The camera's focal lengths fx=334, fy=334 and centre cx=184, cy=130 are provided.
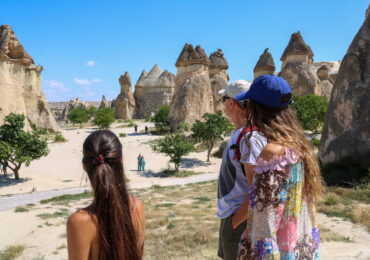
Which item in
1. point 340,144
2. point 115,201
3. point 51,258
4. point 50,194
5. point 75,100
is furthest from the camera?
point 75,100

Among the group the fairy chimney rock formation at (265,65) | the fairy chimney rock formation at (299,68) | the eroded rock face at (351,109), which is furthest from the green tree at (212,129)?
the fairy chimney rock formation at (265,65)

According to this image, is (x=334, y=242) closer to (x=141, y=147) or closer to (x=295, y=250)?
(x=295, y=250)

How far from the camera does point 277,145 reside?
4.88 feet

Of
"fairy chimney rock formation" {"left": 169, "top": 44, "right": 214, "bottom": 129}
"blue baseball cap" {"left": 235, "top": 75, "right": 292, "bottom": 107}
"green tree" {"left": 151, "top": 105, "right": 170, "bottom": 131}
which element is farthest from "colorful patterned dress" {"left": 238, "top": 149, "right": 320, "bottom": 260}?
"green tree" {"left": 151, "top": 105, "right": 170, "bottom": 131}

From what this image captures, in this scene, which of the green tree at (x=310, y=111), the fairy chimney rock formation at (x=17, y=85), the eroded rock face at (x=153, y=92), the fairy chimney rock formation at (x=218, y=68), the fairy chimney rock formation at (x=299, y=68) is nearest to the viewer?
the green tree at (x=310, y=111)

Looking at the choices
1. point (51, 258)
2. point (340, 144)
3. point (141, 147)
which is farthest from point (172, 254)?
point (141, 147)

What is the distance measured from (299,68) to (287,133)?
1016 inches

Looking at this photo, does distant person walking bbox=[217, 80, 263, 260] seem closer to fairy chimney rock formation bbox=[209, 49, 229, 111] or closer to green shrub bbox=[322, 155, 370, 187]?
green shrub bbox=[322, 155, 370, 187]

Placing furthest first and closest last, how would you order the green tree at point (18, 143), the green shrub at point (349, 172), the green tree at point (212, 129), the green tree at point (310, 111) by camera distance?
the green tree at point (310, 111)
the green tree at point (212, 129)
the green tree at point (18, 143)
the green shrub at point (349, 172)

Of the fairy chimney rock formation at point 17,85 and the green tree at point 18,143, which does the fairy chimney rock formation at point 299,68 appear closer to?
the green tree at point 18,143

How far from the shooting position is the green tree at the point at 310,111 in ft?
63.1

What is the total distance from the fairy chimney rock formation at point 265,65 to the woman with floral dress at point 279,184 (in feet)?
87.6

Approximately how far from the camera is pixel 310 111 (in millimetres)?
19375

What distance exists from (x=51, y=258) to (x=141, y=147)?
15556 mm
